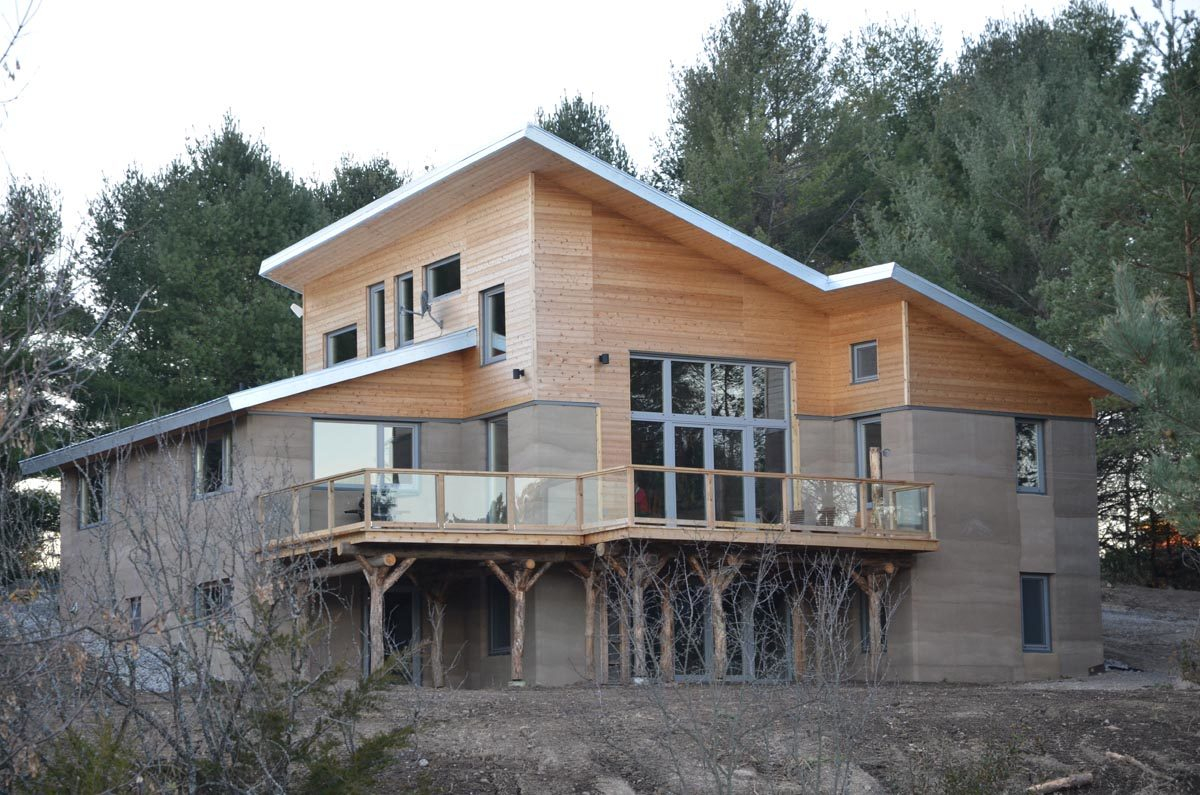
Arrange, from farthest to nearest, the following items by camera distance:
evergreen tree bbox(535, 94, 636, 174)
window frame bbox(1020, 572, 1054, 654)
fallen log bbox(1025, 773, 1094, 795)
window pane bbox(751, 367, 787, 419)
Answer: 1. evergreen tree bbox(535, 94, 636, 174)
2. window frame bbox(1020, 572, 1054, 654)
3. window pane bbox(751, 367, 787, 419)
4. fallen log bbox(1025, 773, 1094, 795)

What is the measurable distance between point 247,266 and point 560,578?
1759cm

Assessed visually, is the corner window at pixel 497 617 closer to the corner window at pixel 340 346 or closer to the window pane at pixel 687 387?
the window pane at pixel 687 387

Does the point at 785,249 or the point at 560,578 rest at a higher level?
the point at 785,249

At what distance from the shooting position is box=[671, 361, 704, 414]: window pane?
23.5 m

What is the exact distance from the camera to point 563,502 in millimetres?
21578

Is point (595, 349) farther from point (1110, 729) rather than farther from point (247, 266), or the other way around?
point (247, 266)

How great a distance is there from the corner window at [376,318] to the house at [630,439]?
661 mm

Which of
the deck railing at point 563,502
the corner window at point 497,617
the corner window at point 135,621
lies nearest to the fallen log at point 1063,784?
the deck railing at point 563,502

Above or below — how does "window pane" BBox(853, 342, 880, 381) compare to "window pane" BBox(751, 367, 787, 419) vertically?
above

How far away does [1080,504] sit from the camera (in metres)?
25.5

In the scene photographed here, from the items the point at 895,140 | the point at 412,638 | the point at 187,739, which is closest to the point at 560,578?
the point at 412,638

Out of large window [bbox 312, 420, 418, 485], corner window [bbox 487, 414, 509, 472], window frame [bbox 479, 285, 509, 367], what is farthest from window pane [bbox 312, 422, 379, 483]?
window frame [bbox 479, 285, 509, 367]

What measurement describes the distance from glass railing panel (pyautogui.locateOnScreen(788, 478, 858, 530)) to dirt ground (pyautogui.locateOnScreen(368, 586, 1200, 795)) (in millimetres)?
3693

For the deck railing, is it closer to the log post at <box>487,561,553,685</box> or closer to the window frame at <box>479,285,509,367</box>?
the log post at <box>487,561,553,685</box>
